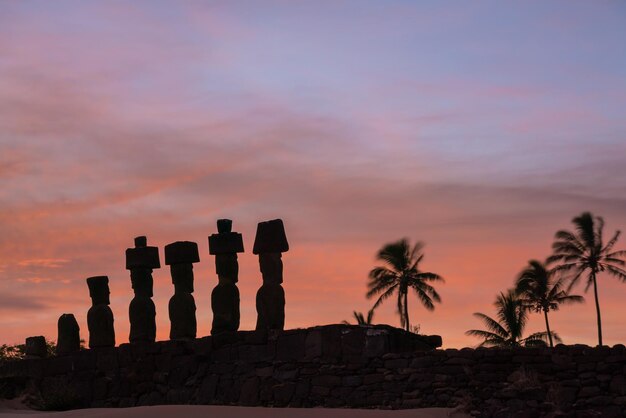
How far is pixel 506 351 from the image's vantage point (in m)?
21.1

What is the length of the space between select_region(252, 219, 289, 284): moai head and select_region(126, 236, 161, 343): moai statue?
4.11m

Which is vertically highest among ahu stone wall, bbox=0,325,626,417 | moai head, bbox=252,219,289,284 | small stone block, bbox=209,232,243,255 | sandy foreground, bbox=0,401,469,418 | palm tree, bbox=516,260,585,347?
palm tree, bbox=516,260,585,347

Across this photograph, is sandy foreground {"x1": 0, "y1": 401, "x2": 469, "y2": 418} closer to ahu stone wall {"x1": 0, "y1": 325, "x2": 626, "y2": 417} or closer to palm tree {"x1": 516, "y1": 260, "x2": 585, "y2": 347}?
ahu stone wall {"x1": 0, "y1": 325, "x2": 626, "y2": 417}

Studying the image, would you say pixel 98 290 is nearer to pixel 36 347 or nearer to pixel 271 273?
pixel 36 347

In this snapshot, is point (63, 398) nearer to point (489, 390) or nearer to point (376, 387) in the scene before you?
point (376, 387)

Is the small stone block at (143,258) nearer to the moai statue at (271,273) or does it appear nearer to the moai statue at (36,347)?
the moai statue at (36,347)

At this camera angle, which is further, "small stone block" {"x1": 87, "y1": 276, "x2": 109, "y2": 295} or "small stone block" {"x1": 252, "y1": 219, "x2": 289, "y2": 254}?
"small stone block" {"x1": 87, "y1": 276, "x2": 109, "y2": 295}

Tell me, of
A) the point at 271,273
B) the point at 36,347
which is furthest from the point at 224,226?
the point at 36,347

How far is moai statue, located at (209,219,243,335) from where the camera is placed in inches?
1043

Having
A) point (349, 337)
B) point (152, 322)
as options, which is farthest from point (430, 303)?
point (349, 337)

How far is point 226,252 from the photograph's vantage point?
26875 mm

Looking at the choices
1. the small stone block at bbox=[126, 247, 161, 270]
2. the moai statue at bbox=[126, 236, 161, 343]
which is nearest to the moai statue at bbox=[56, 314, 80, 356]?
the moai statue at bbox=[126, 236, 161, 343]

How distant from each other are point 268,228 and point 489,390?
23.4ft

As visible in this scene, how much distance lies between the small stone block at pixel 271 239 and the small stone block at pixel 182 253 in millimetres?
2637
